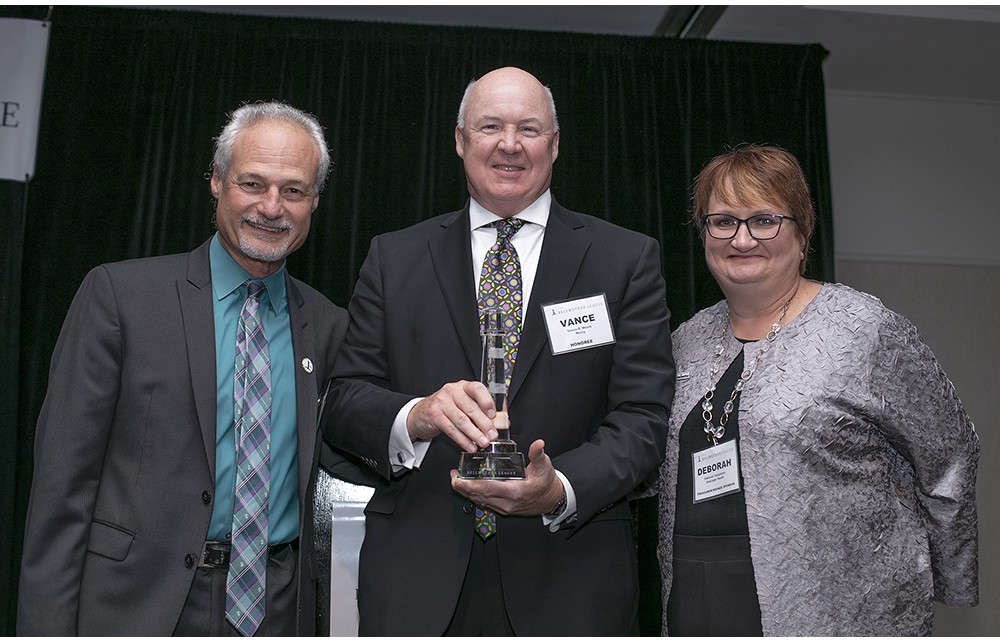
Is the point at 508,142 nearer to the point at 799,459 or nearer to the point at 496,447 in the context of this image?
the point at 496,447

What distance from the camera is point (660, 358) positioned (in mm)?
1925

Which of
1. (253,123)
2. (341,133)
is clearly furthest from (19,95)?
(253,123)

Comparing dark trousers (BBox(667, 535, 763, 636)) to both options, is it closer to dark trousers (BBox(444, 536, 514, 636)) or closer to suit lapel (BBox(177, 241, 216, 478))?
dark trousers (BBox(444, 536, 514, 636))

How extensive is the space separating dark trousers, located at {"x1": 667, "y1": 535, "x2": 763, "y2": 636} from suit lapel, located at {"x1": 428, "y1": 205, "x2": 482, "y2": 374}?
2.43ft

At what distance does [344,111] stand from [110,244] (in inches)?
57.2

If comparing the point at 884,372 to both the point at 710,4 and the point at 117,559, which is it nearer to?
the point at 117,559

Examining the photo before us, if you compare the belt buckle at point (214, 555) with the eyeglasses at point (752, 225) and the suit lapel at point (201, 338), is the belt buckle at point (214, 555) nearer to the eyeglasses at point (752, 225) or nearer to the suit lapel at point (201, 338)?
the suit lapel at point (201, 338)

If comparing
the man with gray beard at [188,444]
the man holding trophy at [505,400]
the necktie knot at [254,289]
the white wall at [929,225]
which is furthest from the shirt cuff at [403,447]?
the white wall at [929,225]

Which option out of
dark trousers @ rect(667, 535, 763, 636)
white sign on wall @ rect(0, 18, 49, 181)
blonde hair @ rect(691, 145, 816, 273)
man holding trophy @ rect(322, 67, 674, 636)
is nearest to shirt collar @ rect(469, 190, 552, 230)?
man holding trophy @ rect(322, 67, 674, 636)

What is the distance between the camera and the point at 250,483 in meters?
2.06

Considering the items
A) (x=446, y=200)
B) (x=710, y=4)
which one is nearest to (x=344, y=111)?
(x=446, y=200)

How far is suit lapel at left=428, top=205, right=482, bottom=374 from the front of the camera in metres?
1.86

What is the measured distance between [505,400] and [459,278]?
338mm

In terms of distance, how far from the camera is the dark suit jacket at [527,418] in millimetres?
1758
